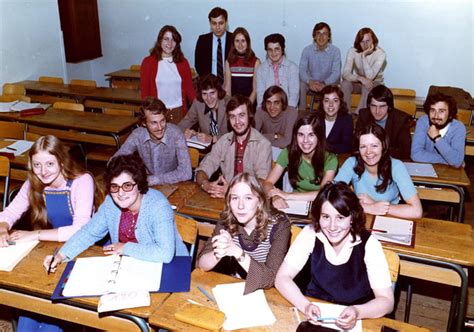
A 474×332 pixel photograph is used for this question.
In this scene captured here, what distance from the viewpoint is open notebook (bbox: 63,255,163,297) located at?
2180mm

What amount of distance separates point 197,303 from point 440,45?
5877 millimetres

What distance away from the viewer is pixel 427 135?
3.86 metres

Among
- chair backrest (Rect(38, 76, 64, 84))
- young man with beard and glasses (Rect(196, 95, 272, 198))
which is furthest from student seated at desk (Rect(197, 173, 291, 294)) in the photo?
chair backrest (Rect(38, 76, 64, 84))

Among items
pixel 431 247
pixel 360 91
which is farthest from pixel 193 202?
pixel 360 91

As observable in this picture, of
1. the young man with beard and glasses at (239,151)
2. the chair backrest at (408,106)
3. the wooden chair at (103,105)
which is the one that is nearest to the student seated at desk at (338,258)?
the young man with beard and glasses at (239,151)

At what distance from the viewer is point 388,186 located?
3.04 meters

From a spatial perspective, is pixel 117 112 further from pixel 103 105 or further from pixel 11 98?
pixel 11 98

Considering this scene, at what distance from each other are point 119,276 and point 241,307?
612mm

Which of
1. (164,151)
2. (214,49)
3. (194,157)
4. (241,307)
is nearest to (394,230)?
(241,307)

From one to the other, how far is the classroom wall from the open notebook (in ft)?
16.7

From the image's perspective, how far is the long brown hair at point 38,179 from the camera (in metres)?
2.76

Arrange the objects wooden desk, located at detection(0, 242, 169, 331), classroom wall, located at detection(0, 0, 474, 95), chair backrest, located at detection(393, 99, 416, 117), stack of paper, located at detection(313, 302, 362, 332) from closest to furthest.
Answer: stack of paper, located at detection(313, 302, 362, 332) → wooden desk, located at detection(0, 242, 169, 331) → chair backrest, located at detection(393, 99, 416, 117) → classroom wall, located at detection(0, 0, 474, 95)

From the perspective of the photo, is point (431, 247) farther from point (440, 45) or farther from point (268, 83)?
point (440, 45)

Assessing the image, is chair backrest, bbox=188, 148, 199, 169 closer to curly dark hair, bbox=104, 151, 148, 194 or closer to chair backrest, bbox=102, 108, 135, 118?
curly dark hair, bbox=104, 151, 148, 194
